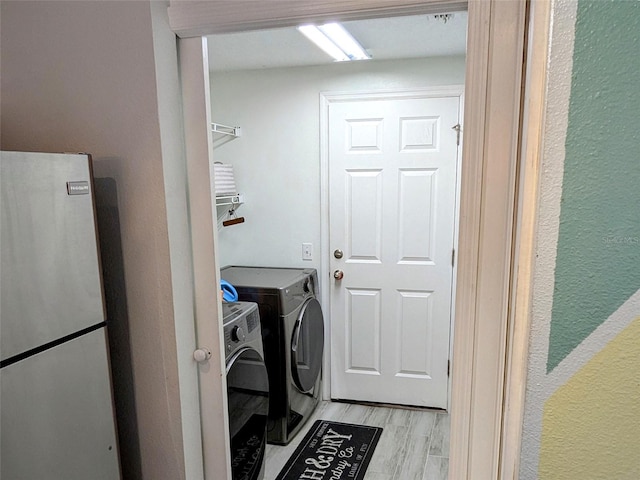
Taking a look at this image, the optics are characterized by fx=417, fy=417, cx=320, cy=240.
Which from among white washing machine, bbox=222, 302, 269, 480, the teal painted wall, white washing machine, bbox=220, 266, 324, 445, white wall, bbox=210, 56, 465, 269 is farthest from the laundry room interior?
the teal painted wall

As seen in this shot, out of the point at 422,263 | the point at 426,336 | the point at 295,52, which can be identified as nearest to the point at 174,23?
the point at 295,52

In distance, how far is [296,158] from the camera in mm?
2891

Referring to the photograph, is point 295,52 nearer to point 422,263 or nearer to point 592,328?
point 422,263

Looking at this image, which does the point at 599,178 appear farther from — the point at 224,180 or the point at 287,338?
the point at 224,180

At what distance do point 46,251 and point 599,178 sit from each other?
1.18 m

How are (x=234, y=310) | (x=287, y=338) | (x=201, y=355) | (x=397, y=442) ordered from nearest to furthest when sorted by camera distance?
(x=201, y=355), (x=234, y=310), (x=287, y=338), (x=397, y=442)

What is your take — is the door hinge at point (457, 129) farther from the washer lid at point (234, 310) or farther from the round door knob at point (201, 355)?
the round door knob at point (201, 355)

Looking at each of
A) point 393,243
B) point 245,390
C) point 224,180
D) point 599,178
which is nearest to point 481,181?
point 599,178

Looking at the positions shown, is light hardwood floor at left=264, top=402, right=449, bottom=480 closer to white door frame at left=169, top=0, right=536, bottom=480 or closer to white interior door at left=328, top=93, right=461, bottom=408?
white interior door at left=328, top=93, right=461, bottom=408

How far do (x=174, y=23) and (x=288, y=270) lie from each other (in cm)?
189

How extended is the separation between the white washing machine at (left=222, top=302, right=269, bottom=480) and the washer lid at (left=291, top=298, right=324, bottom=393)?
18.1 inches

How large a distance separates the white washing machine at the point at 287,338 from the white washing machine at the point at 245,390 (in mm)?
342

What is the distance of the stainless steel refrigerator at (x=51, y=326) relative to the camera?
98cm

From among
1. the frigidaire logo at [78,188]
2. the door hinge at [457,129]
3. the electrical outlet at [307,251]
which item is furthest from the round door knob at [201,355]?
the door hinge at [457,129]
